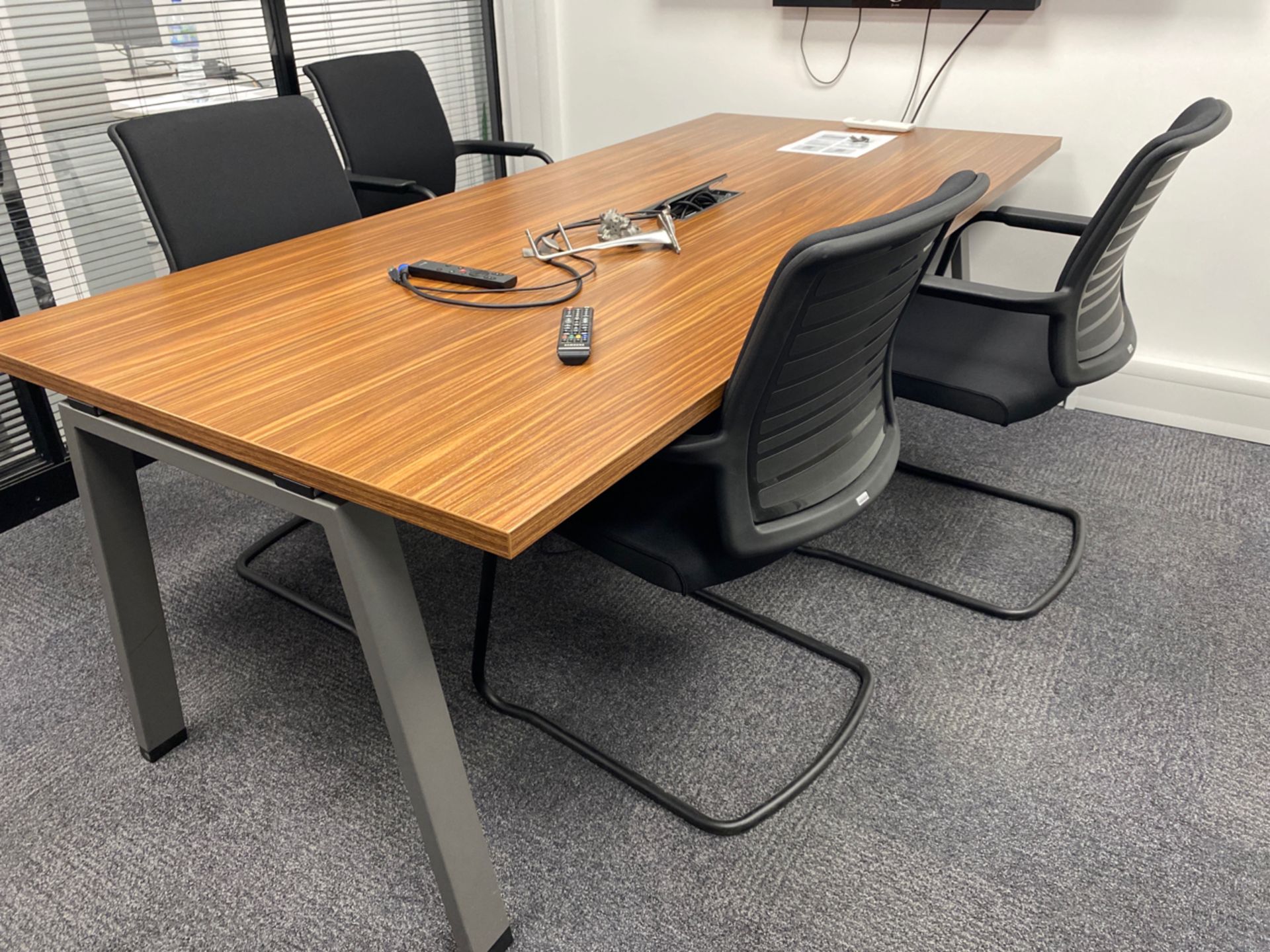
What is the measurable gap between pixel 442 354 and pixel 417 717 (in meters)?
0.51

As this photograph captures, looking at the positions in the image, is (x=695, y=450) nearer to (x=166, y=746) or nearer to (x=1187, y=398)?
(x=166, y=746)

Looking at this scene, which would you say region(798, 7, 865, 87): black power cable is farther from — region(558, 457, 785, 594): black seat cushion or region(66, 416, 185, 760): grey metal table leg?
region(66, 416, 185, 760): grey metal table leg

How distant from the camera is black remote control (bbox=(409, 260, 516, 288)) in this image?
1.56m

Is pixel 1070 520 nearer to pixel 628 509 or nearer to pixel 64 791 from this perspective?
pixel 628 509

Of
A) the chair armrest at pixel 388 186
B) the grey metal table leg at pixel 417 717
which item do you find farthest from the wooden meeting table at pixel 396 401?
the chair armrest at pixel 388 186

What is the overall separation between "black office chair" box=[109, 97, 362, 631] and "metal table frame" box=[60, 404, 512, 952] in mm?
463

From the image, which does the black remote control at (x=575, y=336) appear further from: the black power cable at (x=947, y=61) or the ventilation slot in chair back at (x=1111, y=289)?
the black power cable at (x=947, y=61)

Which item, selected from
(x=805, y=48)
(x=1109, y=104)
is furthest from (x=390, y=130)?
(x=1109, y=104)

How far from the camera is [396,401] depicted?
46.1 inches

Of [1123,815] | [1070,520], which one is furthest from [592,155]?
[1123,815]

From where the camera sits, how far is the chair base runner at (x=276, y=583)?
6.35 feet

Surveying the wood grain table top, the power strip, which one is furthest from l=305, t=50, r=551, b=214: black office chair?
the power strip

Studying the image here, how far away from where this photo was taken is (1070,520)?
228 centimetres

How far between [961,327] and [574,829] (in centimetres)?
139
